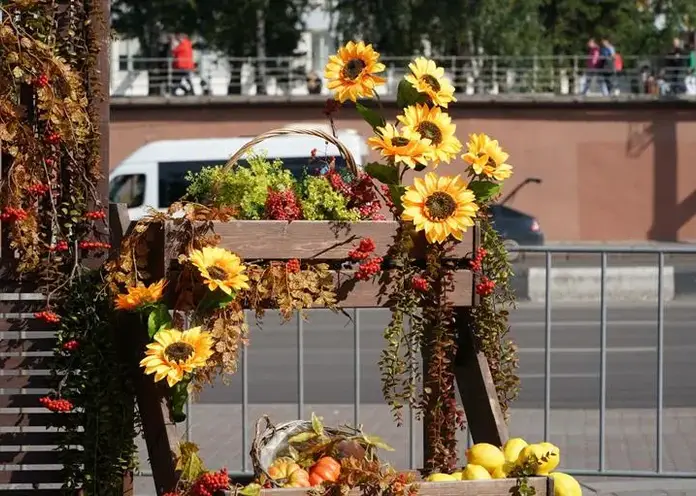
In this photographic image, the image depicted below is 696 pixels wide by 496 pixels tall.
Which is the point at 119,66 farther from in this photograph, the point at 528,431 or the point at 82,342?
the point at 82,342

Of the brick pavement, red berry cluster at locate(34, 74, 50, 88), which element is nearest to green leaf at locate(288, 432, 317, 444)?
red berry cluster at locate(34, 74, 50, 88)

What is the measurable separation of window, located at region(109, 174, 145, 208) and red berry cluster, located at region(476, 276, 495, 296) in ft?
68.9

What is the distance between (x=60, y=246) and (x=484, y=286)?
145 cm

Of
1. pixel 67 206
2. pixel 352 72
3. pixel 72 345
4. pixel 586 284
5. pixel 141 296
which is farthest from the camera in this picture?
pixel 586 284

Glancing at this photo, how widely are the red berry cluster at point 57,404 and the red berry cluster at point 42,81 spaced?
40.9 inches

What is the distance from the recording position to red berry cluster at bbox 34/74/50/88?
4312mm

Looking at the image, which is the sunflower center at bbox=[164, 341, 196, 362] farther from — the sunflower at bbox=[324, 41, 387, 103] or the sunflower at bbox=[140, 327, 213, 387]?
the sunflower at bbox=[324, 41, 387, 103]

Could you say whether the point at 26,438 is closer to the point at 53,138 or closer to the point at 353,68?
the point at 53,138

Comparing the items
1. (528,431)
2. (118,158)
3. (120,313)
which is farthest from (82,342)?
(118,158)

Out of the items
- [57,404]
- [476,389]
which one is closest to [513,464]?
[476,389]

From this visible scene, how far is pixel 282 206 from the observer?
3.99 metres

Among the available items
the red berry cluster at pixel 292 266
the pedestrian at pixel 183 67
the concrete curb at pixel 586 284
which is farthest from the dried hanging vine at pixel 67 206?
the pedestrian at pixel 183 67

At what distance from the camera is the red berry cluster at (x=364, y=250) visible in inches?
157

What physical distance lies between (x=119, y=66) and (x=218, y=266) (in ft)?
113
